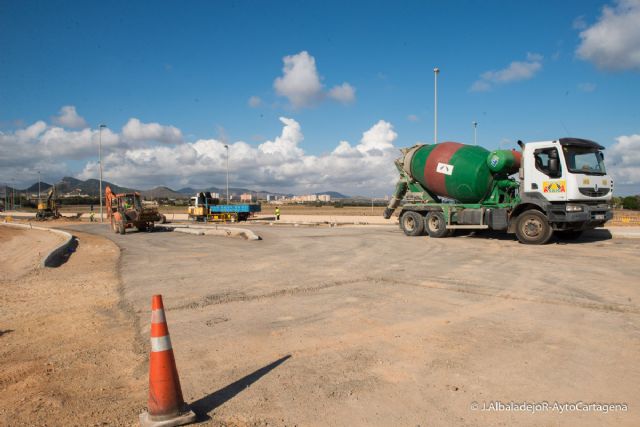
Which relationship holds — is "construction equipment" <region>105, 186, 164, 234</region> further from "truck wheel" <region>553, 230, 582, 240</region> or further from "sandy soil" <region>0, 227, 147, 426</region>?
"truck wheel" <region>553, 230, 582, 240</region>

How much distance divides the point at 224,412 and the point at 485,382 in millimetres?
2210

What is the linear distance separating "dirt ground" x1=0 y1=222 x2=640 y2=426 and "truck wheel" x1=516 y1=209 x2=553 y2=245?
12.8 feet

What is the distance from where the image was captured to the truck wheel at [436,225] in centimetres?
1720

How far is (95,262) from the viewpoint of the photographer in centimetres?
1248

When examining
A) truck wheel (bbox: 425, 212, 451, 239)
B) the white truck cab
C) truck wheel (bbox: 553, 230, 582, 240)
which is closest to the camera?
the white truck cab

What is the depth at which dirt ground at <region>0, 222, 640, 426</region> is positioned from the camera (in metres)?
3.49

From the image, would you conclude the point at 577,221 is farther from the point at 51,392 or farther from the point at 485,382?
the point at 51,392

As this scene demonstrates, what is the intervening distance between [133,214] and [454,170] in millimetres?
17122

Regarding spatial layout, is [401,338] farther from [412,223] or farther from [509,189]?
[412,223]

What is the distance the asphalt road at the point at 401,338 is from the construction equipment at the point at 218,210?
2974cm

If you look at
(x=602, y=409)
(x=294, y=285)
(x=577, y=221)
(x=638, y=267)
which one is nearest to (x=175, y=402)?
(x=602, y=409)

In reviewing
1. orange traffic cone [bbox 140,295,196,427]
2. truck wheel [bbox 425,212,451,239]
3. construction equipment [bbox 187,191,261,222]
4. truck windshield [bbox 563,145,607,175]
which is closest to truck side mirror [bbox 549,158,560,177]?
truck windshield [bbox 563,145,607,175]

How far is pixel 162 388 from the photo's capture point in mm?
3312

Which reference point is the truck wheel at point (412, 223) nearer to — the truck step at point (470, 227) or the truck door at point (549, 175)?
the truck step at point (470, 227)
